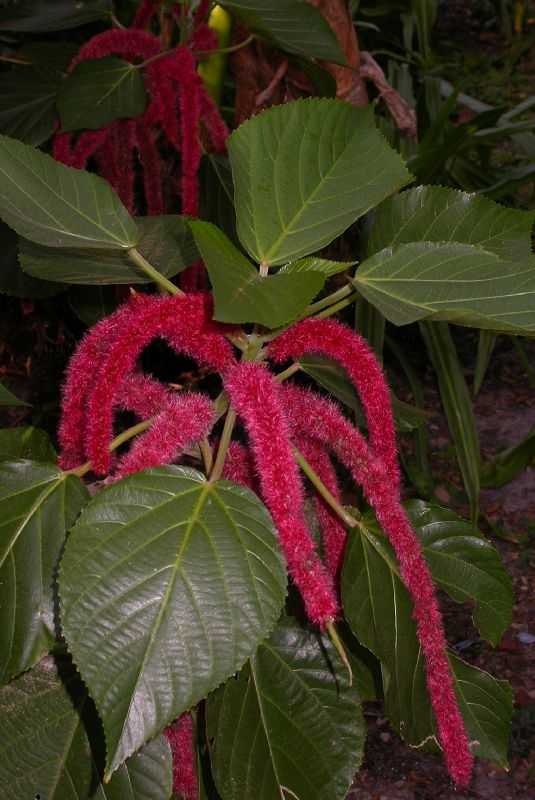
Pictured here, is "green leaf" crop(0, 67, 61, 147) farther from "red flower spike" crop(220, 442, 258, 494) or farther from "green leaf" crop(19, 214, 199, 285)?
"red flower spike" crop(220, 442, 258, 494)

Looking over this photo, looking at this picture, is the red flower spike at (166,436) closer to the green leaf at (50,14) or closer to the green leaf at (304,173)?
the green leaf at (304,173)

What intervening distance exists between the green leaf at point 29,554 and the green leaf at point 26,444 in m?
0.12

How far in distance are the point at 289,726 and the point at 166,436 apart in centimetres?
28

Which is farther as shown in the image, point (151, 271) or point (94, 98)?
point (94, 98)

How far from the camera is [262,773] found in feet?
2.12

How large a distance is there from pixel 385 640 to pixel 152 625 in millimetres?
213

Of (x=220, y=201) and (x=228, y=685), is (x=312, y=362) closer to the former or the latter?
(x=228, y=685)

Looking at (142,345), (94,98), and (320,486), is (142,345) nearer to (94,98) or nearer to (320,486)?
(320,486)

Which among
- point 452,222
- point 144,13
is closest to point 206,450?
point 452,222

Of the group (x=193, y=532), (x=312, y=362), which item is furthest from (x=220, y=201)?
(x=193, y=532)

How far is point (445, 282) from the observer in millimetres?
550

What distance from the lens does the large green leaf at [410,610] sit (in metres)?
0.62

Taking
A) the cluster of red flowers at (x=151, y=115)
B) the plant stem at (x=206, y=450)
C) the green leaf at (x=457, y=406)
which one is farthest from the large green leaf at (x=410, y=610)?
the green leaf at (x=457, y=406)

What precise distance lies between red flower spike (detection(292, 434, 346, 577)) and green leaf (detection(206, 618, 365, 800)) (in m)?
0.07
